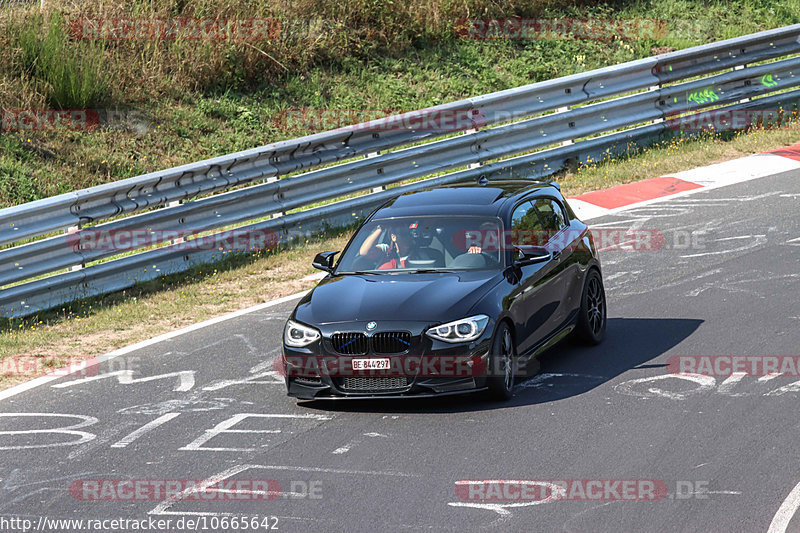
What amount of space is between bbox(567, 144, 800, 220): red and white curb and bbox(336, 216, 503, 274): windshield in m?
5.68

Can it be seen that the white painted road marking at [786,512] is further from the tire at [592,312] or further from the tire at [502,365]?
the tire at [592,312]

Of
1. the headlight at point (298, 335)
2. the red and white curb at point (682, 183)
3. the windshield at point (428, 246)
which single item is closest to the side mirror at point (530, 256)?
the windshield at point (428, 246)

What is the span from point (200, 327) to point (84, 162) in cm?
585

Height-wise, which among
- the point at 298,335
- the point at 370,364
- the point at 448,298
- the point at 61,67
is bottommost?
the point at 370,364

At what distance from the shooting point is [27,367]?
1066cm

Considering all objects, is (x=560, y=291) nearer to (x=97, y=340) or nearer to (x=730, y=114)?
(x=97, y=340)

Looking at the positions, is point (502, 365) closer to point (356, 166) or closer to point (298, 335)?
point (298, 335)

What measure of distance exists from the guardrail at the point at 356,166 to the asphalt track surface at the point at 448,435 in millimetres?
2197

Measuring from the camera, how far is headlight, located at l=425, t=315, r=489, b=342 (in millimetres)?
8461

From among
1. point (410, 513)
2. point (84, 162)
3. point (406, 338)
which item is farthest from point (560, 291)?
point (84, 162)

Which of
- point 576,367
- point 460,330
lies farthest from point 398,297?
point 576,367

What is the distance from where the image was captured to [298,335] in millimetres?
8828

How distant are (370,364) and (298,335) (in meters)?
0.71

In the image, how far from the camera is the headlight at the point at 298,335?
8.70 m
